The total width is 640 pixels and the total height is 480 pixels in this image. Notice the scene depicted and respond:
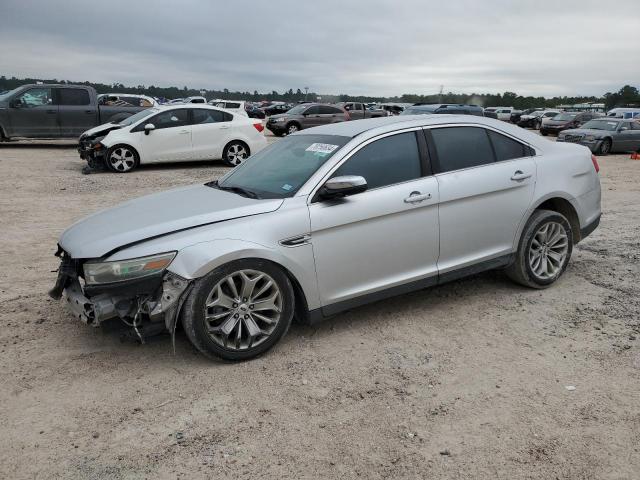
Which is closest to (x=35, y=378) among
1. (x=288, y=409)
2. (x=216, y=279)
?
(x=216, y=279)

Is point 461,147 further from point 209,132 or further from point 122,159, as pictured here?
point 122,159

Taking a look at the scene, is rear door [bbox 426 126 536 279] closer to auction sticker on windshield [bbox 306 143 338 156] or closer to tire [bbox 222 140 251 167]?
auction sticker on windshield [bbox 306 143 338 156]

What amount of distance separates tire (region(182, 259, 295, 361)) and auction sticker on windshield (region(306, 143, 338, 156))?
3.51ft

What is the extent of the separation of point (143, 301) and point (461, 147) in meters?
2.83

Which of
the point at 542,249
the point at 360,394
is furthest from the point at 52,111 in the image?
the point at 360,394

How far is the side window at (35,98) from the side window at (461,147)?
607 inches

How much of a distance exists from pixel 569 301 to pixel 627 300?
495mm

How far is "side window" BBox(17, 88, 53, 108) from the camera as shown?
53.5 feet

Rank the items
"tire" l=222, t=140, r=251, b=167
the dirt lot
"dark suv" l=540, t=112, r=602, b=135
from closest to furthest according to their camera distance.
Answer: the dirt lot → "tire" l=222, t=140, r=251, b=167 → "dark suv" l=540, t=112, r=602, b=135

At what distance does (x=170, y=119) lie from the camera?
12844 millimetres

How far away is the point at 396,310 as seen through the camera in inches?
181

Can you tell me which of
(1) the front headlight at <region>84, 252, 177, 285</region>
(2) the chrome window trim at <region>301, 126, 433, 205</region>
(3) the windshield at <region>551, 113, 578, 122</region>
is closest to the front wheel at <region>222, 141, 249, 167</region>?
(2) the chrome window trim at <region>301, 126, 433, 205</region>

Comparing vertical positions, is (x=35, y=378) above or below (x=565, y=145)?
below

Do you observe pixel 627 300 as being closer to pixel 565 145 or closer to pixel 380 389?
pixel 565 145
